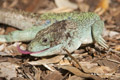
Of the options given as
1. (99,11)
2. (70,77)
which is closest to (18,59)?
(70,77)

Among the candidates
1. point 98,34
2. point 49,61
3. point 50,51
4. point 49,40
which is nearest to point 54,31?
point 49,40

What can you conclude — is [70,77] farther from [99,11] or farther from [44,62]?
[99,11]

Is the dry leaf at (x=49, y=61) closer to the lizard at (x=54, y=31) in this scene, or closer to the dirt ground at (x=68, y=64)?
the dirt ground at (x=68, y=64)

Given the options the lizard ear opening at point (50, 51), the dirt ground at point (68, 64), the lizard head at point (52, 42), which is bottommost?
the dirt ground at point (68, 64)

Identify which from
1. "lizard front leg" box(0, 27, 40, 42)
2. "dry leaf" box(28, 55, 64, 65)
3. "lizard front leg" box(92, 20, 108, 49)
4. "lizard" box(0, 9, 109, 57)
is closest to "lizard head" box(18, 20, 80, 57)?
"lizard" box(0, 9, 109, 57)

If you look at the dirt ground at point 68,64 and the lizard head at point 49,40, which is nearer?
the dirt ground at point 68,64

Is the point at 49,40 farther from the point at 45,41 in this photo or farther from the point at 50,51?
the point at 50,51

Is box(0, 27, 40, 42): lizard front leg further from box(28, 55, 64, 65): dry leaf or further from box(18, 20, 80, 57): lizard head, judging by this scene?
box(28, 55, 64, 65): dry leaf

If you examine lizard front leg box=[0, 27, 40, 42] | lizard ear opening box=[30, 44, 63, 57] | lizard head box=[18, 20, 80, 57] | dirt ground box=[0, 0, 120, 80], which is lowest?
dirt ground box=[0, 0, 120, 80]

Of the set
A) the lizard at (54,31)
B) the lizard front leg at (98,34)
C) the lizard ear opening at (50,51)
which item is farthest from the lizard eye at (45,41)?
the lizard front leg at (98,34)
